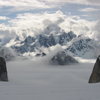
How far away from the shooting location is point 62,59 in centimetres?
17138

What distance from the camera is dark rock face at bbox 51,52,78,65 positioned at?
527 feet

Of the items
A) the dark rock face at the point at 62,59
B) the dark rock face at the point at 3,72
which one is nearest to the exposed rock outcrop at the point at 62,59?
the dark rock face at the point at 62,59

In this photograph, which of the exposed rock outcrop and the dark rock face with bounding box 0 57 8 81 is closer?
the dark rock face with bounding box 0 57 8 81

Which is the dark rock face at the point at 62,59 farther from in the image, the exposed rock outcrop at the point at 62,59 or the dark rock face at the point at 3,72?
the dark rock face at the point at 3,72

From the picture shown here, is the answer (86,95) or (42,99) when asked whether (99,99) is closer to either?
(86,95)

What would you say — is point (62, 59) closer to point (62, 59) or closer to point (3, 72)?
point (62, 59)

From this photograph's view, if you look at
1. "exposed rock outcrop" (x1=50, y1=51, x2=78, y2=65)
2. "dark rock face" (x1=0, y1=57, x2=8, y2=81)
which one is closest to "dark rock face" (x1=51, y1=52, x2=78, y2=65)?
"exposed rock outcrop" (x1=50, y1=51, x2=78, y2=65)

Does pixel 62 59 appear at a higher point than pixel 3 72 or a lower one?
lower

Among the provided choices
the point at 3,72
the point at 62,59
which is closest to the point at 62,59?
the point at 62,59

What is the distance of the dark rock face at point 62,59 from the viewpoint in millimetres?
160700

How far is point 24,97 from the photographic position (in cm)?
1858

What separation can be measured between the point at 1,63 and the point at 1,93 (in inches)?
1182

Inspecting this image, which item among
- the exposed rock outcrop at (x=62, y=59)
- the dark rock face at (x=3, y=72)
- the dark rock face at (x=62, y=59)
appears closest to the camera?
the dark rock face at (x=3, y=72)

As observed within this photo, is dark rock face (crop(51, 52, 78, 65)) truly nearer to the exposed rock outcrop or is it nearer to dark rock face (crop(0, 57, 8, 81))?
the exposed rock outcrop
